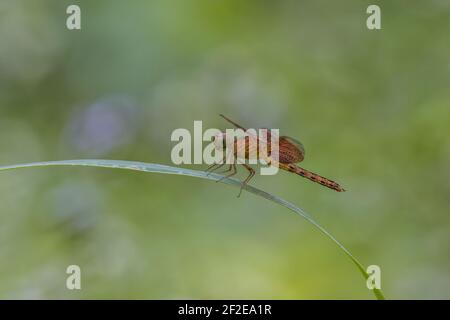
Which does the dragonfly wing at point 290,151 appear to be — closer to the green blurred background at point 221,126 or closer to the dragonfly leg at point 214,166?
the dragonfly leg at point 214,166

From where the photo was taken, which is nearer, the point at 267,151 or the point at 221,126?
the point at 267,151

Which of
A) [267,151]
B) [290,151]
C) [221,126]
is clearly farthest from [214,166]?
[221,126]

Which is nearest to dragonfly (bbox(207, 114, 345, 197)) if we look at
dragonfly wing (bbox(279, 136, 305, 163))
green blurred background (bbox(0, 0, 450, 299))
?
dragonfly wing (bbox(279, 136, 305, 163))

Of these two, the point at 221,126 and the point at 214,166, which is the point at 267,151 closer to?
the point at 214,166

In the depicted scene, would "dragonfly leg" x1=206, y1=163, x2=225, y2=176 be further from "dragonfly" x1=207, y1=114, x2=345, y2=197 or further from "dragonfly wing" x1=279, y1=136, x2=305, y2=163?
"dragonfly wing" x1=279, y1=136, x2=305, y2=163

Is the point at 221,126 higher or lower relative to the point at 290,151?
higher

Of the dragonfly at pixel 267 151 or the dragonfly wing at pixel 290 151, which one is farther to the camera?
the dragonfly wing at pixel 290 151

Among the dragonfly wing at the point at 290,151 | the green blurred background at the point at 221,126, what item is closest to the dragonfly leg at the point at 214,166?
the dragonfly wing at the point at 290,151
